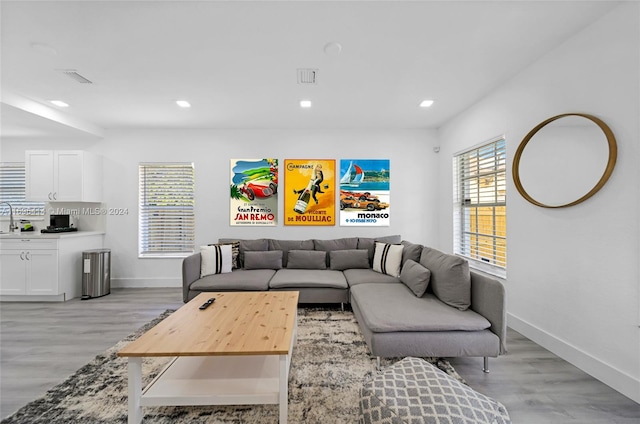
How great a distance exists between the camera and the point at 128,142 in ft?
14.5

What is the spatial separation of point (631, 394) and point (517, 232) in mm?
1426

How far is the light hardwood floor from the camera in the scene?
1.69 meters

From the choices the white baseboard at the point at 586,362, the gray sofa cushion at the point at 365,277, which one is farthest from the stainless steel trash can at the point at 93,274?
the white baseboard at the point at 586,362

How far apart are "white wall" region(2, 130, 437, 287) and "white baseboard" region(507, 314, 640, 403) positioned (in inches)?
83.1

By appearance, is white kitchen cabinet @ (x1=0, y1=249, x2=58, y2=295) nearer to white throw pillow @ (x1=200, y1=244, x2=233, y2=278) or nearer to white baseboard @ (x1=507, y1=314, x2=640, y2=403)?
white throw pillow @ (x1=200, y1=244, x2=233, y2=278)

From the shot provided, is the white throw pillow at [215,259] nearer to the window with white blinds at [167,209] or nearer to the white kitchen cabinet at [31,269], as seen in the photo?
the window with white blinds at [167,209]

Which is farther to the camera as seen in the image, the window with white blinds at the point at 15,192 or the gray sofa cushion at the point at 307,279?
the window with white blinds at the point at 15,192

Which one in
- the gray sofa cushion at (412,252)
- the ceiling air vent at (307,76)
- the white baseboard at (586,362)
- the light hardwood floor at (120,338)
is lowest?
the light hardwood floor at (120,338)

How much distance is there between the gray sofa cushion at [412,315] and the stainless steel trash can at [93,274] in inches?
157

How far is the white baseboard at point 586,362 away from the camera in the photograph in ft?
5.85

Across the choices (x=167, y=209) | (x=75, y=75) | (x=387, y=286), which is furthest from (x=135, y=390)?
(x=167, y=209)

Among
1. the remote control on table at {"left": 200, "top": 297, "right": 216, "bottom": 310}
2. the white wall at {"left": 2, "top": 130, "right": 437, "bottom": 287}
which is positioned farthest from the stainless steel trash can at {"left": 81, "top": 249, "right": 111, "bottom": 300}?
the remote control on table at {"left": 200, "top": 297, "right": 216, "bottom": 310}

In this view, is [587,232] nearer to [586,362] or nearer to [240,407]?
[586,362]

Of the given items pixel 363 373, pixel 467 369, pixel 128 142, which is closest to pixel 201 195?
pixel 128 142
